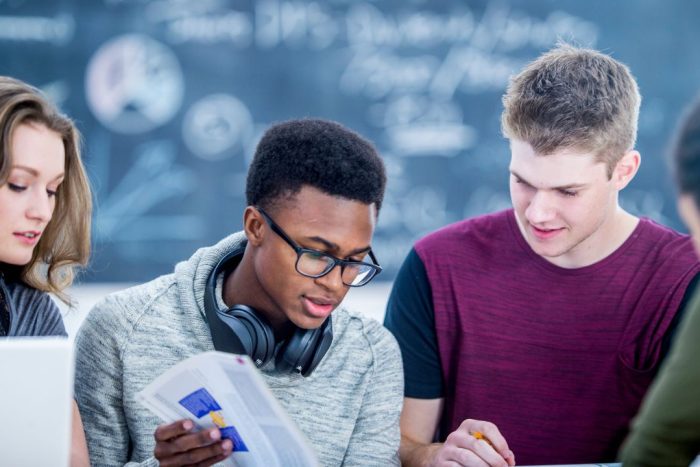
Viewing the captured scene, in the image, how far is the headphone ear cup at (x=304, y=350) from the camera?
1523 millimetres

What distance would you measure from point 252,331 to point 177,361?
17 cm

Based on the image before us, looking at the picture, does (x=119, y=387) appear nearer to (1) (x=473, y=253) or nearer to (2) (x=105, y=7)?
(1) (x=473, y=253)

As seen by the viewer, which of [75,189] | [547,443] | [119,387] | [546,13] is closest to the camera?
[119,387]

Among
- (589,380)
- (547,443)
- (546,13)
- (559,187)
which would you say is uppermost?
(546,13)

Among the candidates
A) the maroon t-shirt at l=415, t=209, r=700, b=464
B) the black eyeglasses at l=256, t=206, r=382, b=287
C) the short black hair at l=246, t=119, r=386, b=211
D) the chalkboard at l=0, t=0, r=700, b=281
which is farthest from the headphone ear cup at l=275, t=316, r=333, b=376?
the chalkboard at l=0, t=0, r=700, b=281

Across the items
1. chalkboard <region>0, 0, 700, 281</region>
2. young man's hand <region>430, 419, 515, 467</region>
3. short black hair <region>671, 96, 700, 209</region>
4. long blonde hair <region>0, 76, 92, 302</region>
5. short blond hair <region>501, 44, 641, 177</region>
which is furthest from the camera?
chalkboard <region>0, 0, 700, 281</region>

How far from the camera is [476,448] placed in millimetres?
1472

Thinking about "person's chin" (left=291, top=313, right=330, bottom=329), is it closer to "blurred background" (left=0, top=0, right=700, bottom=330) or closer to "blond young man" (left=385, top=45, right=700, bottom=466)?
"blond young man" (left=385, top=45, right=700, bottom=466)

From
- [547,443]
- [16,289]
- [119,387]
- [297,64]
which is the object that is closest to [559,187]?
[547,443]

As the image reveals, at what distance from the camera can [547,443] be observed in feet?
5.90

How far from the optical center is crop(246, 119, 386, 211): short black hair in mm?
1526

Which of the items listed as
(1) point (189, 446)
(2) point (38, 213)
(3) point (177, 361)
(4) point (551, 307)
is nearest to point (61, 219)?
(2) point (38, 213)

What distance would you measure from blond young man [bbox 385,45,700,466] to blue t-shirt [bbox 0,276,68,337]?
697 millimetres

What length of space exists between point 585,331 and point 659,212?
5.30 feet
